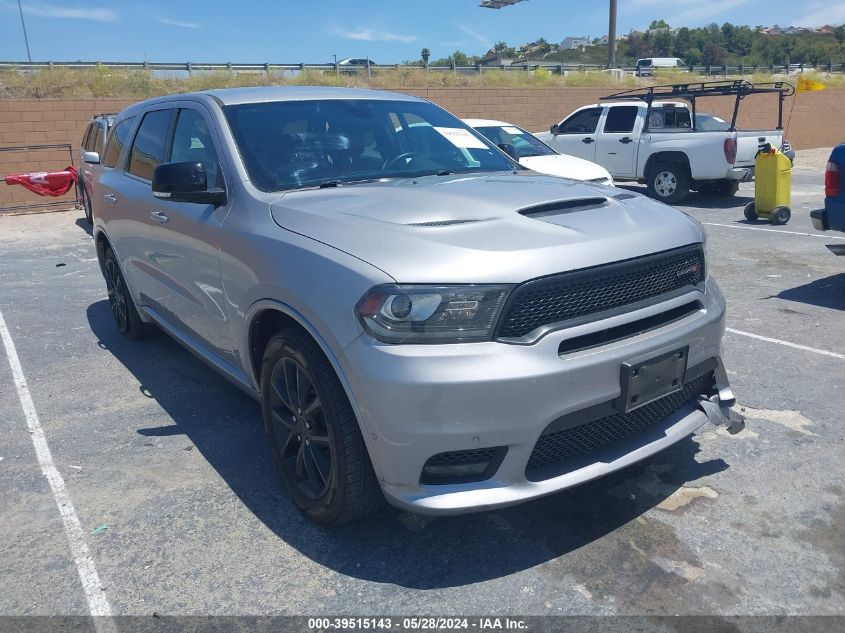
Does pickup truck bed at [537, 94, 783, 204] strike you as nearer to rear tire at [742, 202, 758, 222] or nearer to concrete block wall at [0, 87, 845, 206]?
rear tire at [742, 202, 758, 222]

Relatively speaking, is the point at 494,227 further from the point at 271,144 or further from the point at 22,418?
the point at 22,418

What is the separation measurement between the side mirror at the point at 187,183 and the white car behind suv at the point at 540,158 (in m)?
5.45

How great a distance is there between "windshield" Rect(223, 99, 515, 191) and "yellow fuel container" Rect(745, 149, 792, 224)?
786 cm

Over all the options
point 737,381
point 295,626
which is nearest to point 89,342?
point 295,626

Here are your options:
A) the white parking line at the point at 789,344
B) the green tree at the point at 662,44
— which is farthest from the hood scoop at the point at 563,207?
the green tree at the point at 662,44

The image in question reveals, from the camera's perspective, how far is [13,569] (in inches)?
117

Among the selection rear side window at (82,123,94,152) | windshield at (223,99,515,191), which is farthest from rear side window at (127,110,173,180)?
rear side window at (82,123,94,152)

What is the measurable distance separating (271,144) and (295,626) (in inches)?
90.5

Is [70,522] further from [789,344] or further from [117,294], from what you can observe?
[789,344]

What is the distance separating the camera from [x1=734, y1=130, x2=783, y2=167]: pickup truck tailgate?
12664 mm

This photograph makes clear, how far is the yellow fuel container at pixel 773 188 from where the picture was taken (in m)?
10.8

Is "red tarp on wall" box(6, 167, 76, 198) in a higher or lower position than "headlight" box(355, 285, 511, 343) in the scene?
lower

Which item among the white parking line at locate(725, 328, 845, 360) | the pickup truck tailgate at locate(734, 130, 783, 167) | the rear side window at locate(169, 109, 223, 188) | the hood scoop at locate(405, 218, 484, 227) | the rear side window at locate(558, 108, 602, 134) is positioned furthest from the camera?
the rear side window at locate(558, 108, 602, 134)

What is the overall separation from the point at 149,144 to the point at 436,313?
3.18 meters
